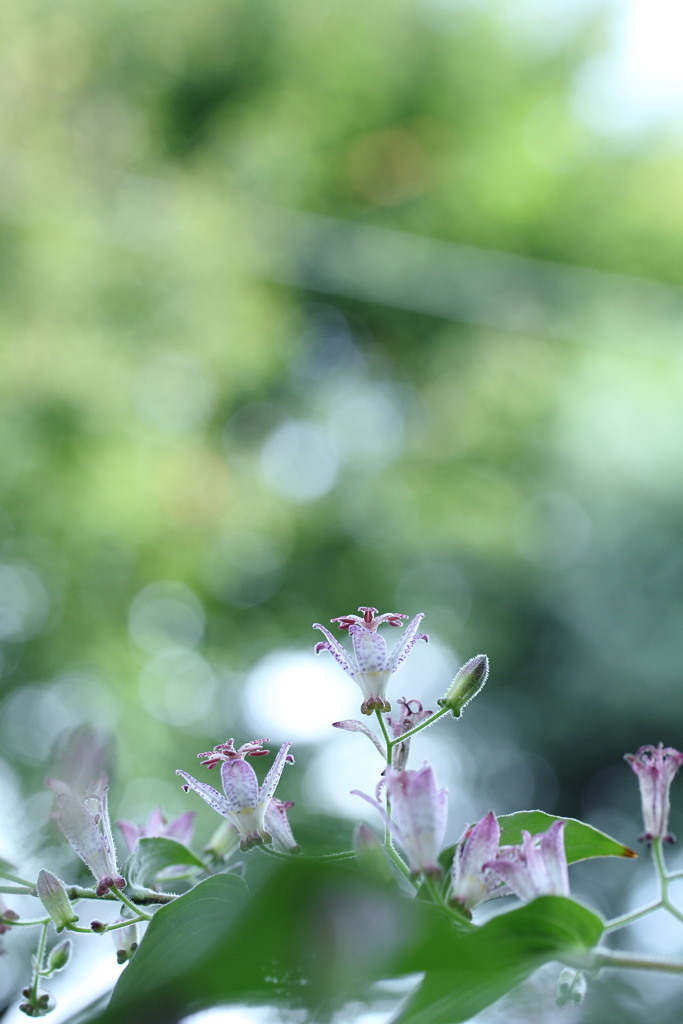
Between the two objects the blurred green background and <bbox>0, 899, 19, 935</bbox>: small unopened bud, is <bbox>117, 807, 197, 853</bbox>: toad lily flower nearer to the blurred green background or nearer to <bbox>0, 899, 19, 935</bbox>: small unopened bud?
<bbox>0, 899, 19, 935</bbox>: small unopened bud

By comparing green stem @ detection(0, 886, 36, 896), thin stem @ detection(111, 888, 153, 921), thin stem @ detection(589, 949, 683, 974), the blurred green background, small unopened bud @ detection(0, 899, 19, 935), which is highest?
the blurred green background

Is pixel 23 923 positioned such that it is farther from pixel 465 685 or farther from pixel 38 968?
pixel 465 685

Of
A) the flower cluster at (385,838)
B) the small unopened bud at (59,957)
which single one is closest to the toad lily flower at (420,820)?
the flower cluster at (385,838)

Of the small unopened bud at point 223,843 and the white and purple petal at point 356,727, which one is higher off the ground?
the white and purple petal at point 356,727

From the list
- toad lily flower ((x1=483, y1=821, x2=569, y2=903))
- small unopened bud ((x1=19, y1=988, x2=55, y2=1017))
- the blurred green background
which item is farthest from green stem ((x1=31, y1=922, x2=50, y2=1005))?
the blurred green background

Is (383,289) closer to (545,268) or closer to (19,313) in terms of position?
(545,268)

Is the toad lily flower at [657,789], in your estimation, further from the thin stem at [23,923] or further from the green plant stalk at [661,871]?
the thin stem at [23,923]

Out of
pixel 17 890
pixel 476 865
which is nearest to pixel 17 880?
pixel 17 890
